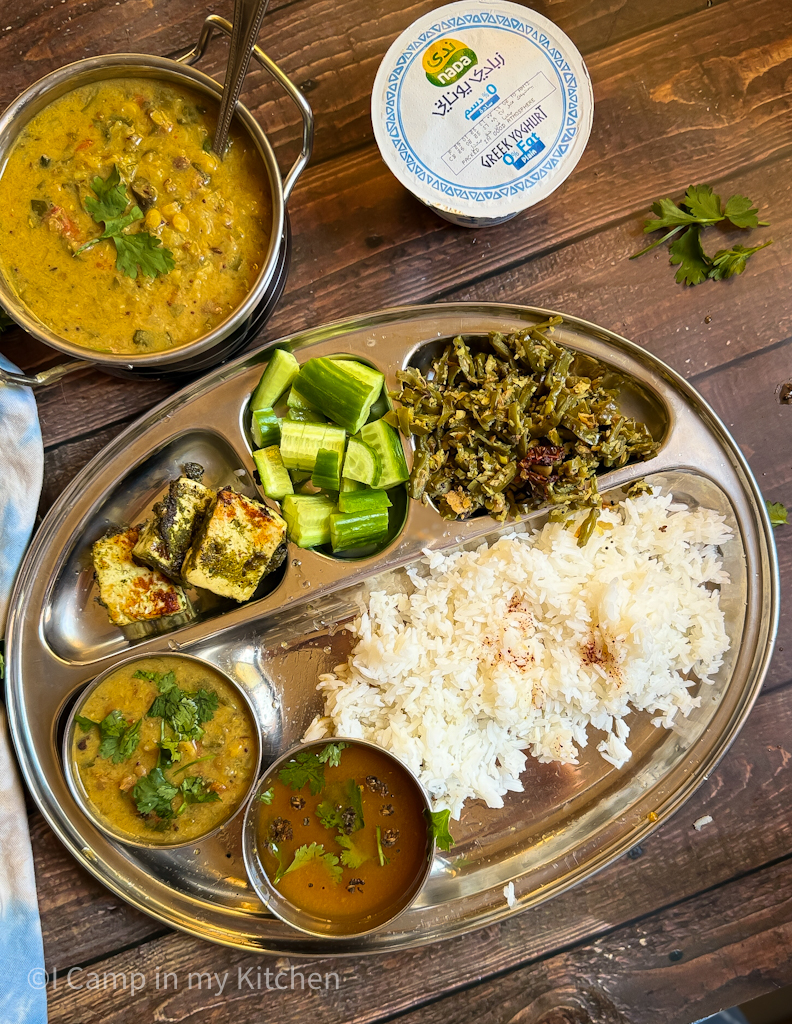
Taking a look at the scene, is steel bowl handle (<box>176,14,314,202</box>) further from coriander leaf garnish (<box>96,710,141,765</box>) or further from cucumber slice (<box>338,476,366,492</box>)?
coriander leaf garnish (<box>96,710,141,765</box>)

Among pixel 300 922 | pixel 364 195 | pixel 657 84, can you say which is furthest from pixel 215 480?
pixel 657 84

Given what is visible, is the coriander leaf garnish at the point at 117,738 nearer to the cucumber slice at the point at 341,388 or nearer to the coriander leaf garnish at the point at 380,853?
the coriander leaf garnish at the point at 380,853

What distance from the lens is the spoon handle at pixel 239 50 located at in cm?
187

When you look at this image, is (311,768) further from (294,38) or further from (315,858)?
(294,38)

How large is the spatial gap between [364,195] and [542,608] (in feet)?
5.56

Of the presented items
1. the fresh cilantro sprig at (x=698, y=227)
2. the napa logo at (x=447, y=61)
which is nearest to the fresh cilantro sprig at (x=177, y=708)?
the napa logo at (x=447, y=61)

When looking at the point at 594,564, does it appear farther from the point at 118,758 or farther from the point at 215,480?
the point at 118,758

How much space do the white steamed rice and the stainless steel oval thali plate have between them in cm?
11

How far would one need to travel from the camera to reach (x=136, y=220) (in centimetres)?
213

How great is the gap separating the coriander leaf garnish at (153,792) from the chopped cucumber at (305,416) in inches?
49.1

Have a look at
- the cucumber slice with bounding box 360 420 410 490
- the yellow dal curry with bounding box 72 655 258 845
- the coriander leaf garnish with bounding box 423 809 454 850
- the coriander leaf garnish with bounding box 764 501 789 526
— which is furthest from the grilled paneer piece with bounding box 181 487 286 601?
the coriander leaf garnish with bounding box 764 501 789 526

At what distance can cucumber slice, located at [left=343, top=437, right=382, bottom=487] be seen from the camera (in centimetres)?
237

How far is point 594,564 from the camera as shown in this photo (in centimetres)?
256

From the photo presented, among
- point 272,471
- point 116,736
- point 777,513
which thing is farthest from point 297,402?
point 777,513
